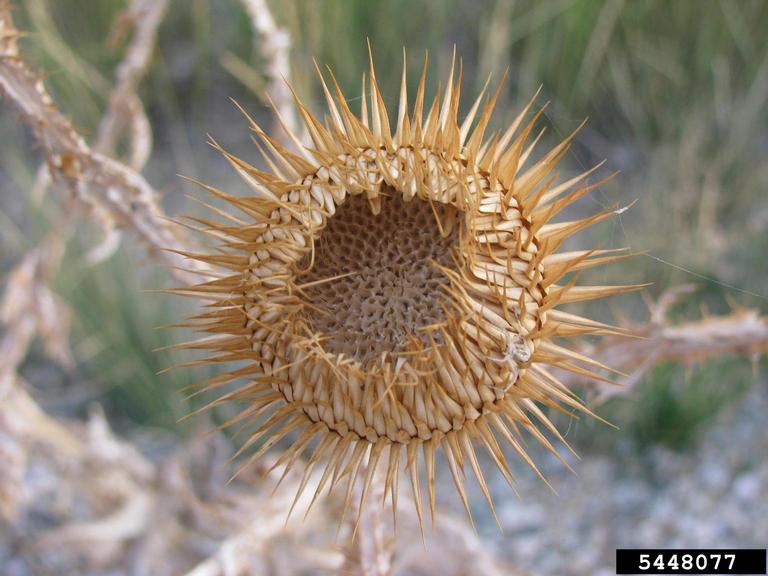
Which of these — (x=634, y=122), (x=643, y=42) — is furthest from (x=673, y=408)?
(x=643, y=42)

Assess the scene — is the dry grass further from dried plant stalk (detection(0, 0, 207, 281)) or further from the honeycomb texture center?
the honeycomb texture center

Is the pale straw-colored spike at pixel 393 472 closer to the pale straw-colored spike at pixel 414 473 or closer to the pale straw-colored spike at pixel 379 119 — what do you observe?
the pale straw-colored spike at pixel 414 473

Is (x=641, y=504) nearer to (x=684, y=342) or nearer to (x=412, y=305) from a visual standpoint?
(x=684, y=342)

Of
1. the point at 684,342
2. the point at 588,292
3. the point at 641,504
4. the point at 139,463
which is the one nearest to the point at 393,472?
the point at 588,292

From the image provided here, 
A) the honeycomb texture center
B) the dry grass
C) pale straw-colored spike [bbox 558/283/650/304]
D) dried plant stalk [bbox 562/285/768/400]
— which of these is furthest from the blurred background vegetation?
pale straw-colored spike [bbox 558/283/650/304]

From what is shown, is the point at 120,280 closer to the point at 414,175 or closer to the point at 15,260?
the point at 15,260
